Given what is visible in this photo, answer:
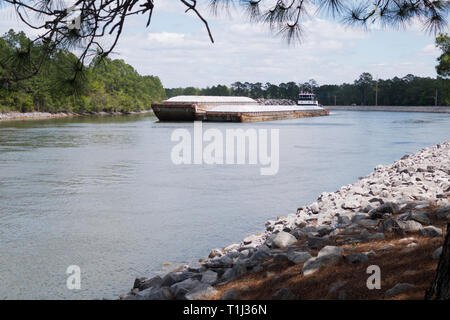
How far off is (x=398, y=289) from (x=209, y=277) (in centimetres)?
216

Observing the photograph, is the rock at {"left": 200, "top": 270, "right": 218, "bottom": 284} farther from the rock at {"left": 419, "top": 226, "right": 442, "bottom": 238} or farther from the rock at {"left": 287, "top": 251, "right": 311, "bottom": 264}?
the rock at {"left": 419, "top": 226, "right": 442, "bottom": 238}

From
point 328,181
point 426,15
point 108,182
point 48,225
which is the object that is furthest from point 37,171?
point 426,15

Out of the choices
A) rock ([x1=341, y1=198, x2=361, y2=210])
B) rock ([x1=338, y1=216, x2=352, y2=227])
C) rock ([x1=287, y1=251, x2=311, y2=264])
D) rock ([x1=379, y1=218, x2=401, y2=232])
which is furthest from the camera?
rock ([x1=341, y1=198, x2=361, y2=210])

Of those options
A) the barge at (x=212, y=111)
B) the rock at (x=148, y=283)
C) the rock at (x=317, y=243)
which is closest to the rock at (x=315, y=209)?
the rock at (x=317, y=243)

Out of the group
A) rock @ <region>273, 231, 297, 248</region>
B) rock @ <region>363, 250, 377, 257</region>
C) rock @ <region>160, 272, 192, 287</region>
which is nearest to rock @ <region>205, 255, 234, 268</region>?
rock @ <region>160, 272, 192, 287</region>

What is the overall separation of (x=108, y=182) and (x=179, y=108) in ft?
134

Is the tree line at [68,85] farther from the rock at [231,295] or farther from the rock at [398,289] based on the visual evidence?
the rock at [398,289]

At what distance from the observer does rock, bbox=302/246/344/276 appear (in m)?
4.50

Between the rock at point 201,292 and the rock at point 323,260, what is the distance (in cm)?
87

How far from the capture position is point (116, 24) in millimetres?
4668

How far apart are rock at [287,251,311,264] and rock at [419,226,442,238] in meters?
1.20

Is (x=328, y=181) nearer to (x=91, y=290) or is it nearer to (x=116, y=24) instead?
(x=91, y=290)

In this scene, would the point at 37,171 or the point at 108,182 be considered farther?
the point at 37,171

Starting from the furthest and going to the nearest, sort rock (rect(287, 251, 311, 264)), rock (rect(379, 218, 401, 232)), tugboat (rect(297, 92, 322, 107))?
tugboat (rect(297, 92, 322, 107)) < rock (rect(379, 218, 401, 232)) < rock (rect(287, 251, 311, 264))
